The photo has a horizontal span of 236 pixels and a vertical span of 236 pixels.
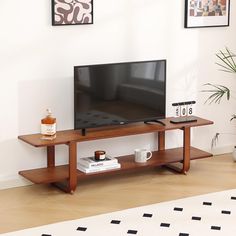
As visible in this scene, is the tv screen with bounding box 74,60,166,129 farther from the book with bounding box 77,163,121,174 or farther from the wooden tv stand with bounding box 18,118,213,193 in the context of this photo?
the book with bounding box 77,163,121,174

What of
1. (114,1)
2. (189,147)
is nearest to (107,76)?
(114,1)

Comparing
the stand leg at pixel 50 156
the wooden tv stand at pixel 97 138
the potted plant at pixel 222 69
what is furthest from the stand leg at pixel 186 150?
the stand leg at pixel 50 156

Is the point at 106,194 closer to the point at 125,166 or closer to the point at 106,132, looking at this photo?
the point at 125,166

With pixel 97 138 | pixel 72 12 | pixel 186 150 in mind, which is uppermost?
pixel 72 12

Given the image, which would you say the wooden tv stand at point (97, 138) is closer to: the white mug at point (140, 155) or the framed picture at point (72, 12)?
the white mug at point (140, 155)

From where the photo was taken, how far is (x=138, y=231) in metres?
4.77

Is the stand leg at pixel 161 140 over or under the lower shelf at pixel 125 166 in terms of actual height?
over

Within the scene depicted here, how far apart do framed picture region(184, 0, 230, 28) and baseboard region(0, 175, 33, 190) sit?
2089 millimetres

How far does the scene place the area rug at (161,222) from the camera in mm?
4742

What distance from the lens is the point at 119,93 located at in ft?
18.9

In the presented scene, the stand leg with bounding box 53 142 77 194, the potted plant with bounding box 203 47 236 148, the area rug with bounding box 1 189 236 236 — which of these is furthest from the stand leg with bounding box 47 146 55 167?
the potted plant with bounding box 203 47 236 148

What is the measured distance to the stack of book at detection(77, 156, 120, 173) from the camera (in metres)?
5.61

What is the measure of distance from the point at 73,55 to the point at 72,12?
0.37 metres

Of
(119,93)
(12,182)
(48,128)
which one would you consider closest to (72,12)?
(119,93)
